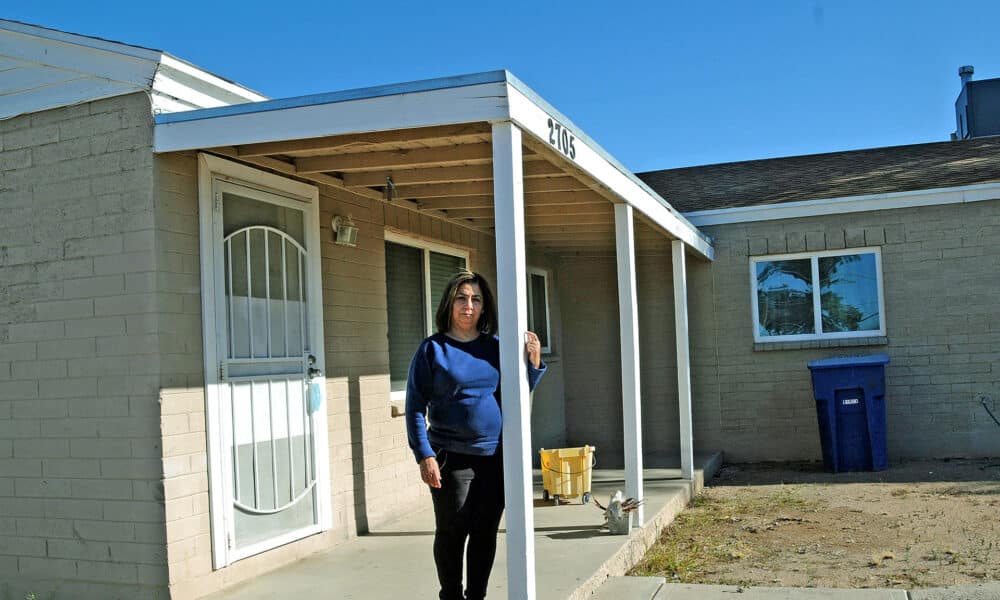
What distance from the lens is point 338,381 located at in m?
6.45

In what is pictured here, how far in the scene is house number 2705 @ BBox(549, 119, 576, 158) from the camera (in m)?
4.89

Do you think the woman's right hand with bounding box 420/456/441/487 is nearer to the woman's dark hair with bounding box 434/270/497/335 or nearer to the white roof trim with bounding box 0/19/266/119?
the woman's dark hair with bounding box 434/270/497/335

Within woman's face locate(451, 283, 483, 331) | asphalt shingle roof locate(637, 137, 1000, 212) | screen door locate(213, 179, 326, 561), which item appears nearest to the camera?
woman's face locate(451, 283, 483, 331)

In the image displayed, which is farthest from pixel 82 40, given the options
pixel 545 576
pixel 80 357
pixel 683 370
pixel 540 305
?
pixel 540 305

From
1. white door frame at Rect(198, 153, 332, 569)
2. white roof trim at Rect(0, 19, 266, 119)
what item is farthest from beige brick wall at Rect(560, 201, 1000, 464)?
white roof trim at Rect(0, 19, 266, 119)

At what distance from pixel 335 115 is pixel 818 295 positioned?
7884 mm

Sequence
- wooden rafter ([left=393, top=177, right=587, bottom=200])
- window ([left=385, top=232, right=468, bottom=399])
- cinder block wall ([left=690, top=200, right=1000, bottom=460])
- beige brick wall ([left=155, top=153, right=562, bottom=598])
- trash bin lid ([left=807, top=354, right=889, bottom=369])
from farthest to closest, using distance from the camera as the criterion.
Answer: cinder block wall ([left=690, top=200, right=1000, bottom=460]) → trash bin lid ([left=807, top=354, right=889, bottom=369]) → window ([left=385, top=232, right=468, bottom=399]) → wooden rafter ([left=393, top=177, right=587, bottom=200]) → beige brick wall ([left=155, top=153, right=562, bottom=598])

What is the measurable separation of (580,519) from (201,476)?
3094 mm

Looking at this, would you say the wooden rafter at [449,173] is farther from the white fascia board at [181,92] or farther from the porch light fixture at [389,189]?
the white fascia board at [181,92]

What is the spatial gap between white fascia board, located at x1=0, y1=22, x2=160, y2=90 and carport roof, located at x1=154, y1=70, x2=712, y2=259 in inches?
12.2

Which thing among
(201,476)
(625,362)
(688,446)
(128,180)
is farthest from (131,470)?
(688,446)

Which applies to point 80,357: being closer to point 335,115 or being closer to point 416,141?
point 335,115

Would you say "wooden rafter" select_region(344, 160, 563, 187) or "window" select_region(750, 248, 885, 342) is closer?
"wooden rafter" select_region(344, 160, 563, 187)

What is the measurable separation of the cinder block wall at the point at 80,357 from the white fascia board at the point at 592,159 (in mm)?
1968
